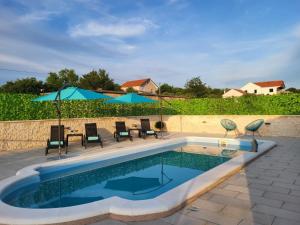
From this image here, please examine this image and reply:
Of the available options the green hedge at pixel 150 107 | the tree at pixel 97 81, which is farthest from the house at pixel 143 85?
the green hedge at pixel 150 107

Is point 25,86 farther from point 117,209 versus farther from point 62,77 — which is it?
point 117,209

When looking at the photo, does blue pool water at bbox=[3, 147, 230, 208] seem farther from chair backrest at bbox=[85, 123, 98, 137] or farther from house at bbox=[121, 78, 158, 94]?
house at bbox=[121, 78, 158, 94]

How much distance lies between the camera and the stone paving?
350 centimetres

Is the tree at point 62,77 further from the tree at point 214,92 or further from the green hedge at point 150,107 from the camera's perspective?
the green hedge at point 150,107

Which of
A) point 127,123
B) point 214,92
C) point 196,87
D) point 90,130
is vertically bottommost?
point 90,130

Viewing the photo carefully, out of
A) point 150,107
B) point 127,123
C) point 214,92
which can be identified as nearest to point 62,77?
point 214,92

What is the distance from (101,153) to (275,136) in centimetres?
994

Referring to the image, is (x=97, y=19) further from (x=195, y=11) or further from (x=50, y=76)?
(x=50, y=76)

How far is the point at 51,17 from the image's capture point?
1497 cm

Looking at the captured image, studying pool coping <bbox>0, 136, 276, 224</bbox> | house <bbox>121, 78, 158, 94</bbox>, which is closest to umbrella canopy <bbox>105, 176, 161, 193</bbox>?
pool coping <bbox>0, 136, 276, 224</bbox>

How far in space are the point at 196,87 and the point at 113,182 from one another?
4536 cm

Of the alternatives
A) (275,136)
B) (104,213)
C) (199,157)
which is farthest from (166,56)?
(104,213)

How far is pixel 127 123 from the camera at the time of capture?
1577 centimetres

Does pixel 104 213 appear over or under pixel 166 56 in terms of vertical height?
under
